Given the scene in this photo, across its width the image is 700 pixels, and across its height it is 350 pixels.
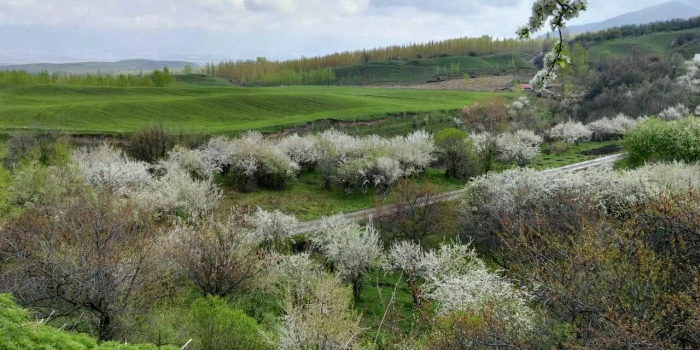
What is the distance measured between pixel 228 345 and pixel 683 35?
15566 centimetres

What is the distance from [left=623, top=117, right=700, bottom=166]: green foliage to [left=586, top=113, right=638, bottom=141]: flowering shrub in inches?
930

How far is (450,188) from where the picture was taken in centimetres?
4181

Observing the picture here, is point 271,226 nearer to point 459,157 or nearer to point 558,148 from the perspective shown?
point 459,157

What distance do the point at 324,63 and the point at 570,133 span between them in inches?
5182

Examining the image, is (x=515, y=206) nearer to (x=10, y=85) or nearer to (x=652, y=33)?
(x=10, y=85)

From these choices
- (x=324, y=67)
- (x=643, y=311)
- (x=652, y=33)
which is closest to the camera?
(x=643, y=311)

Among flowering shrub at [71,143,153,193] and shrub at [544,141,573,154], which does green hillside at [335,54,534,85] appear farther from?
flowering shrub at [71,143,153,193]

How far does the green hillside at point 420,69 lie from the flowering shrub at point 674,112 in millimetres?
89054

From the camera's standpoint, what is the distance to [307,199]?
38719 mm

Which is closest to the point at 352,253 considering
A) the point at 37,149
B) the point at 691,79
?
the point at 37,149

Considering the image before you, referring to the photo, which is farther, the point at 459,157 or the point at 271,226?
the point at 459,157

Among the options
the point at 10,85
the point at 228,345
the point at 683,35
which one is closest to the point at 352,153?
the point at 228,345

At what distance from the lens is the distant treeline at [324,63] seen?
6156 inches

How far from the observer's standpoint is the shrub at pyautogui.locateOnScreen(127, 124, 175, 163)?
43531 millimetres
